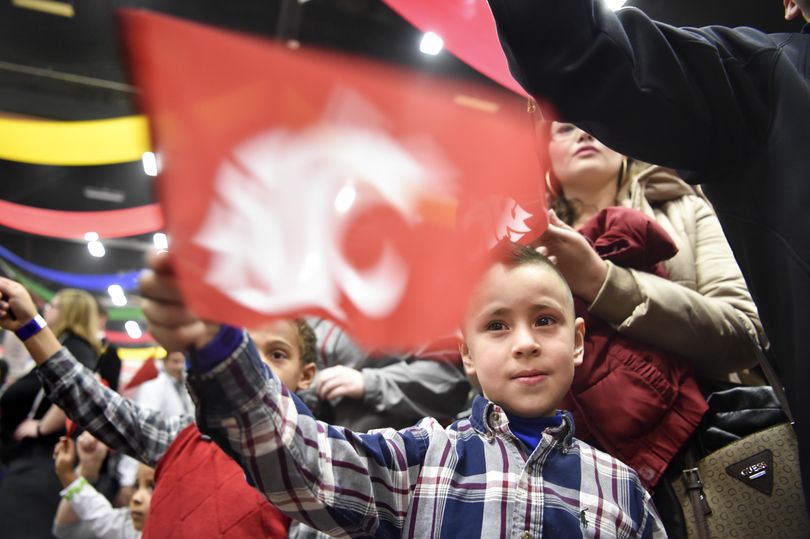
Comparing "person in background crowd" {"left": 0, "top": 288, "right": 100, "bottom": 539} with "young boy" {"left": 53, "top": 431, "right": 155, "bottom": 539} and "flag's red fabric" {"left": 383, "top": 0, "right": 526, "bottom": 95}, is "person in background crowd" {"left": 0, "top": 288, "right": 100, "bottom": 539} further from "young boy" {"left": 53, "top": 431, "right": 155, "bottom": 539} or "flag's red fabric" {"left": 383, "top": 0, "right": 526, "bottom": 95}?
"flag's red fabric" {"left": 383, "top": 0, "right": 526, "bottom": 95}

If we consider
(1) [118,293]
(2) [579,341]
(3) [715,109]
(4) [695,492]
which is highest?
(3) [715,109]

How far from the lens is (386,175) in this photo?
0.83m

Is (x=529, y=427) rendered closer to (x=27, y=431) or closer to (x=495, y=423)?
(x=495, y=423)

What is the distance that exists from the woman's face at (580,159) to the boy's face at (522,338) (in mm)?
474

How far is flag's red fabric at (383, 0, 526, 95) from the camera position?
151cm

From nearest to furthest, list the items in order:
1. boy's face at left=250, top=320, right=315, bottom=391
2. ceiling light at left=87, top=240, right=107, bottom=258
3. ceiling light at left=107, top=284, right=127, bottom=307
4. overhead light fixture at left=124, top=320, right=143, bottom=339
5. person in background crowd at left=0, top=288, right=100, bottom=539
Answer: boy's face at left=250, top=320, right=315, bottom=391 < person in background crowd at left=0, top=288, right=100, bottom=539 < ceiling light at left=87, top=240, right=107, bottom=258 < ceiling light at left=107, top=284, right=127, bottom=307 < overhead light fixture at left=124, top=320, right=143, bottom=339

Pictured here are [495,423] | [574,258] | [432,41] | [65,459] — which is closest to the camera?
[495,423]

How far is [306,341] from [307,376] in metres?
0.07

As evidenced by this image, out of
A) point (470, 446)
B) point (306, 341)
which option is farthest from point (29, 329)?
point (470, 446)

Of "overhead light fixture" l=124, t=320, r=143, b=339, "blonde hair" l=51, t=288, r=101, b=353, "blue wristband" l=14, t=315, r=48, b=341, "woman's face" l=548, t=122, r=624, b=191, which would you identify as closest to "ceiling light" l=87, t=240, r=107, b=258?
"blonde hair" l=51, t=288, r=101, b=353

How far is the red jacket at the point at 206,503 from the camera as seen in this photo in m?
1.11

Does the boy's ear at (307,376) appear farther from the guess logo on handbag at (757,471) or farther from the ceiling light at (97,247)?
the ceiling light at (97,247)

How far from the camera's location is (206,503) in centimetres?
115

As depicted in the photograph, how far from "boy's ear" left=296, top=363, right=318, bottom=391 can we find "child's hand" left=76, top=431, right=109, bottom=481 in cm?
98
